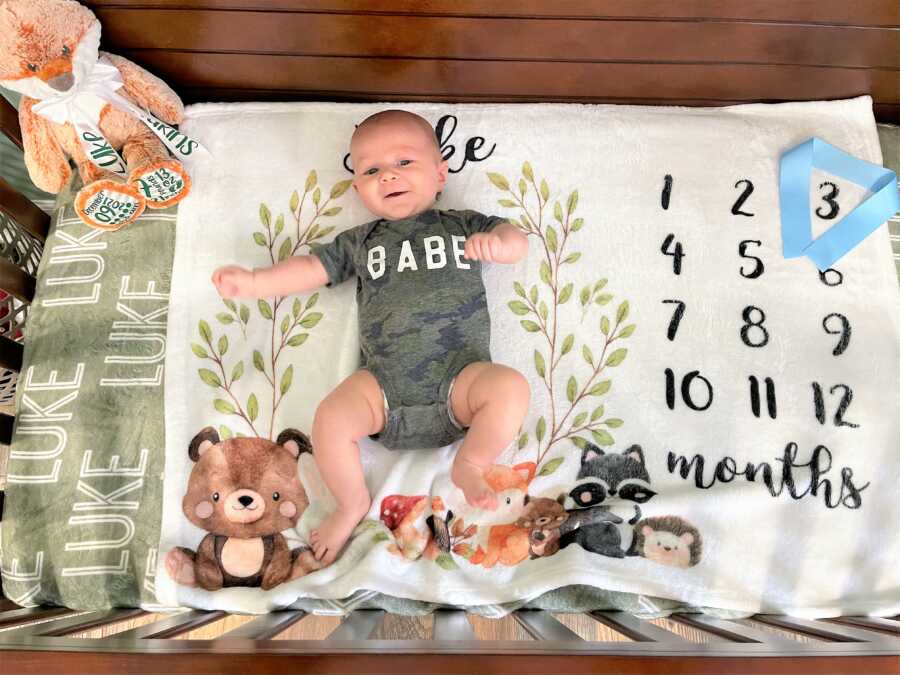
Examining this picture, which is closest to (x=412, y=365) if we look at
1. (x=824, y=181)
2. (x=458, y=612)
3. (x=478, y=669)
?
(x=458, y=612)

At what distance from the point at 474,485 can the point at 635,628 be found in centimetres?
29

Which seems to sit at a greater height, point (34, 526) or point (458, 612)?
point (34, 526)

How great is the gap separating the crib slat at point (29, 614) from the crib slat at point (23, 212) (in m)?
0.64

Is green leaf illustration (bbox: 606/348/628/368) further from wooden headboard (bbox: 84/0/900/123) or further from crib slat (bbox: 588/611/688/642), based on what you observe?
wooden headboard (bbox: 84/0/900/123)

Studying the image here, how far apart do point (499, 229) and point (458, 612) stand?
1.98ft

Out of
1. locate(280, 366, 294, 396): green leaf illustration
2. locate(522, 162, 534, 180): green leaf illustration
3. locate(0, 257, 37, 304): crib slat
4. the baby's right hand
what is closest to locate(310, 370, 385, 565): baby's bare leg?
locate(280, 366, 294, 396): green leaf illustration

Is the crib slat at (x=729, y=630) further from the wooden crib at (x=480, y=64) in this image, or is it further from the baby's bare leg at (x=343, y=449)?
the baby's bare leg at (x=343, y=449)

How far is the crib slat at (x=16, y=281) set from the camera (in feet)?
3.97

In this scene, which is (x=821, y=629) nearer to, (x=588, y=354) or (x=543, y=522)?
(x=543, y=522)

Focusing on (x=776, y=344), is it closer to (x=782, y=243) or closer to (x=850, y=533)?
(x=782, y=243)

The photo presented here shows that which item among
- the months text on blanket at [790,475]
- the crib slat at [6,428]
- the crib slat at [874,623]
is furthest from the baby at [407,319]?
the crib slat at [874,623]

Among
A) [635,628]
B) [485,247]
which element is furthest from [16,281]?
[635,628]

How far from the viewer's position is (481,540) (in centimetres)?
113

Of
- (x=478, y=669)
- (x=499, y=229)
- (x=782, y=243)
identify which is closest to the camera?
(x=478, y=669)
